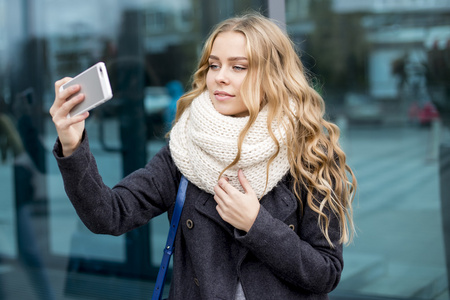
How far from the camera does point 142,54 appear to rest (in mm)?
3238

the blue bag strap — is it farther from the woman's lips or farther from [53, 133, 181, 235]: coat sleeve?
the woman's lips

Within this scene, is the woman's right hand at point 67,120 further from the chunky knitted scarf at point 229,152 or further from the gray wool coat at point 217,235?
the chunky knitted scarf at point 229,152

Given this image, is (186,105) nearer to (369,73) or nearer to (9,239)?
(369,73)

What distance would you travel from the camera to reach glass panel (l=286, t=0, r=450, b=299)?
3.20 meters

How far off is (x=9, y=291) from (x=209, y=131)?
8.38 ft

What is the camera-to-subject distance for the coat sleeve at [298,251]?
1.45 m

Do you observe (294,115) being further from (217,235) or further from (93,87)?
(93,87)

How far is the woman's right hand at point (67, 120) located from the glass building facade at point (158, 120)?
1.78 meters

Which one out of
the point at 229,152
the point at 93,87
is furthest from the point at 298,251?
the point at 93,87

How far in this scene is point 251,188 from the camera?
1549 mm

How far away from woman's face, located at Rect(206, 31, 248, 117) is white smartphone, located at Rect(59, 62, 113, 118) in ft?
1.27

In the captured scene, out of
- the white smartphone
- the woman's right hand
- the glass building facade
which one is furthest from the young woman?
the glass building facade

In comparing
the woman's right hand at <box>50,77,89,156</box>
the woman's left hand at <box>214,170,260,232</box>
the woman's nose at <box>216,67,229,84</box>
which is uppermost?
the woman's nose at <box>216,67,229,84</box>

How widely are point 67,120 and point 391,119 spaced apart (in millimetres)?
2720
